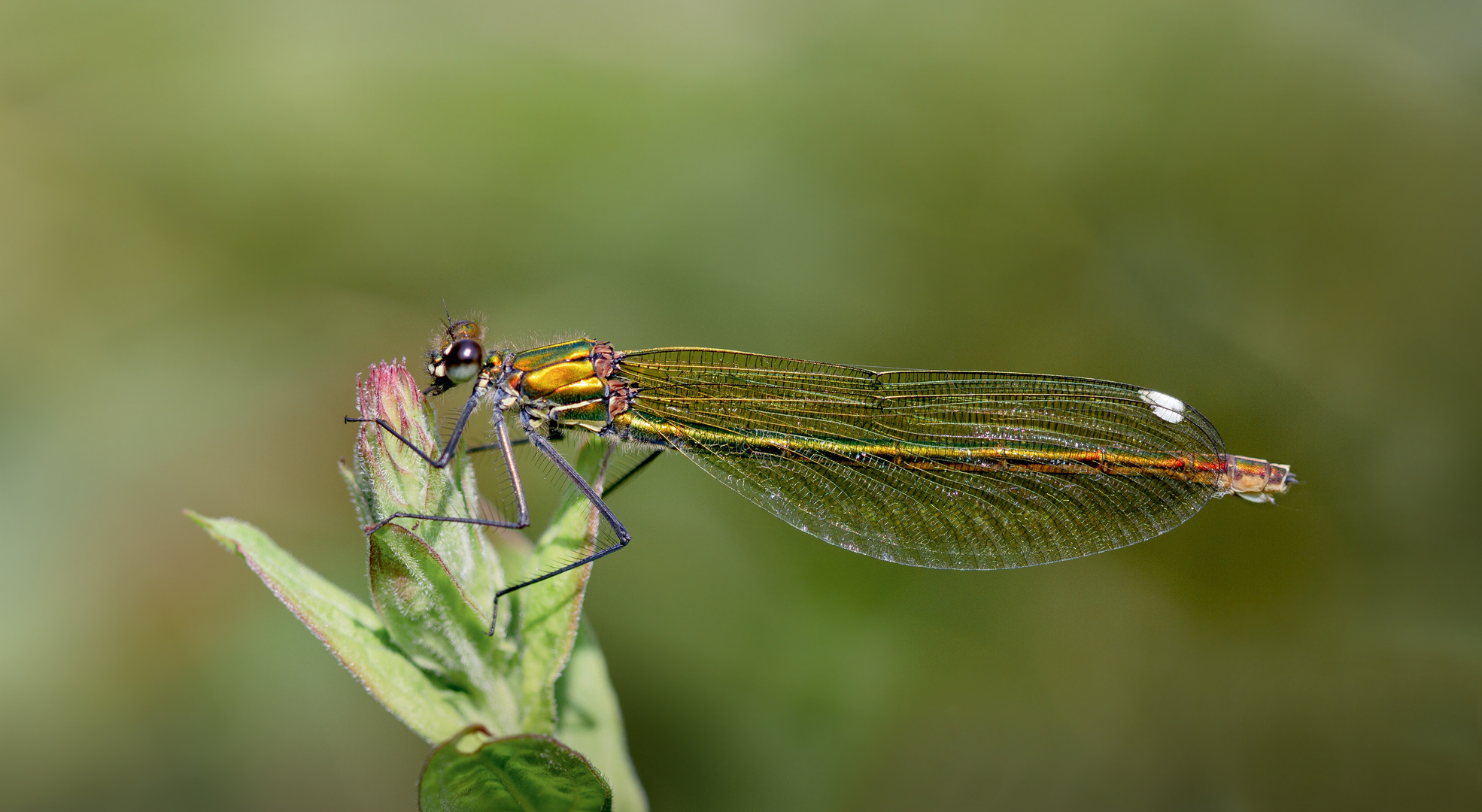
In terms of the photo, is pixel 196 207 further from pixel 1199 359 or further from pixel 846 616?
pixel 1199 359

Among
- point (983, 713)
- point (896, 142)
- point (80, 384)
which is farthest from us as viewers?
point (896, 142)

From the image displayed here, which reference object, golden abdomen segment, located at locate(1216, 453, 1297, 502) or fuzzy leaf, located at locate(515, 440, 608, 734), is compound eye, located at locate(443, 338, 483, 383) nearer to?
fuzzy leaf, located at locate(515, 440, 608, 734)

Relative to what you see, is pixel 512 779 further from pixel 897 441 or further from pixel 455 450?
pixel 897 441

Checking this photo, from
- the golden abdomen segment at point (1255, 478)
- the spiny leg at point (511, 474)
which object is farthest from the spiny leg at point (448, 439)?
the golden abdomen segment at point (1255, 478)

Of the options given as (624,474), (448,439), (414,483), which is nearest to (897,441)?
(624,474)

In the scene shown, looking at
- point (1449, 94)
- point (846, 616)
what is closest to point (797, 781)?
point (846, 616)

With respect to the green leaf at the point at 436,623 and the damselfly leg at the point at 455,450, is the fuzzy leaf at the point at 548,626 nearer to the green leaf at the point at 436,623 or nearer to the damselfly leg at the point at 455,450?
the green leaf at the point at 436,623

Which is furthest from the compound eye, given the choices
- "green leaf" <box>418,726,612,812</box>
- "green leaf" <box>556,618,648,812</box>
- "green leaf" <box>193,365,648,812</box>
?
"green leaf" <box>418,726,612,812</box>
